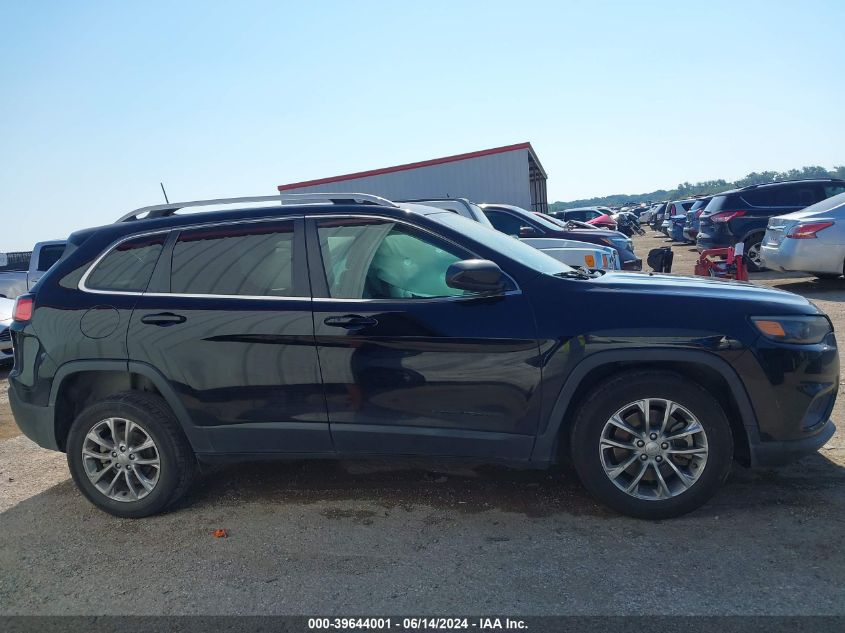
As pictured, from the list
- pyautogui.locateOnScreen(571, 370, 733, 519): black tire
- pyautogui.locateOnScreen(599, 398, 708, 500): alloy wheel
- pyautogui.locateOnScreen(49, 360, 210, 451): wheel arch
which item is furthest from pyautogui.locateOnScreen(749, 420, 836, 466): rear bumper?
pyautogui.locateOnScreen(49, 360, 210, 451): wheel arch

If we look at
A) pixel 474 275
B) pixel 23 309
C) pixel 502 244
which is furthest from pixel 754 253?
pixel 23 309

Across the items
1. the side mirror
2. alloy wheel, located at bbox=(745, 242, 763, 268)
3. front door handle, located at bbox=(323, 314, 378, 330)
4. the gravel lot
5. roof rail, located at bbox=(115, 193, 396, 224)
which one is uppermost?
roof rail, located at bbox=(115, 193, 396, 224)

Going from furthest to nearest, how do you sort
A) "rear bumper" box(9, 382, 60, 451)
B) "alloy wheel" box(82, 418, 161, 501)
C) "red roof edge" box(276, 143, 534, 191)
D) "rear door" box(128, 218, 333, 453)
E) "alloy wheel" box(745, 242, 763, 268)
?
"red roof edge" box(276, 143, 534, 191), "alloy wheel" box(745, 242, 763, 268), "rear bumper" box(9, 382, 60, 451), "alloy wheel" box(82, 418, 161, 501), "rear door" box(128, 218, 333, 453)

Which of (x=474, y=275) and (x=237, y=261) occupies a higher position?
(x=237, y=261)

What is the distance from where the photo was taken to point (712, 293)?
4.11 metres

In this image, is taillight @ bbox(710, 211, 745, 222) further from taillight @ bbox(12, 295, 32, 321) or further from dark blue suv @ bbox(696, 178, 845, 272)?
taillight @ bbox(12, 295, 32, 321)

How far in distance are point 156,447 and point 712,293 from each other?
10.6 ft

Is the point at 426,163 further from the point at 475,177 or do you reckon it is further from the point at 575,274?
the point at 575,274

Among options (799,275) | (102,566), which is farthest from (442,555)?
(799,275)

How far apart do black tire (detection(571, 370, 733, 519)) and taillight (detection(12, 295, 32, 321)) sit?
334 cm

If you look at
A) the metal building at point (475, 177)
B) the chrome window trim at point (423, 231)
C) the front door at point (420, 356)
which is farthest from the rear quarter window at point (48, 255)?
the metal building at point (475, 177)

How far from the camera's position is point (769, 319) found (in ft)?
13.0

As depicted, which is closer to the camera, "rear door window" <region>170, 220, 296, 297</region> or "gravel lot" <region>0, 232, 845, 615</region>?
"gravel lot" <region>0, 232, 845, 615</region>

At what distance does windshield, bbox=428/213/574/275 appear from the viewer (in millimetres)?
4320
